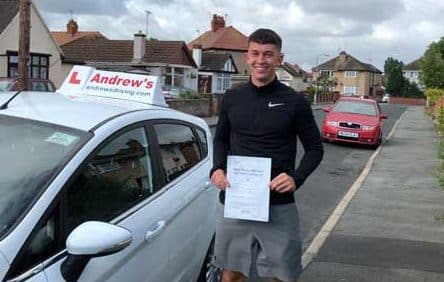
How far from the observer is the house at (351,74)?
436 ft

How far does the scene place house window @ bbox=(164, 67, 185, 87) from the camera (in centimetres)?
5500

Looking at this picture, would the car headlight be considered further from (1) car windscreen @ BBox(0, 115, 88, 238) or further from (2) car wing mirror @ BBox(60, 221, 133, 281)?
(2) car wing mirror @ BBox(60, 221, 133, 281)

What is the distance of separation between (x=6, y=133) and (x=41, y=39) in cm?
4102

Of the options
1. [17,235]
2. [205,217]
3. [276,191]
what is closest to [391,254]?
[205,217]

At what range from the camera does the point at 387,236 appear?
8.05 metres

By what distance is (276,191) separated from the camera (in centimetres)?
371

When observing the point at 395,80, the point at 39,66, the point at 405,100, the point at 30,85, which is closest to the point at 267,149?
the point at 30,85

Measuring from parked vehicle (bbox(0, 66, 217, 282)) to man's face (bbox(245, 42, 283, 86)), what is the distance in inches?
29.3

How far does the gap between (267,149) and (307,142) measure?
0.25 metres

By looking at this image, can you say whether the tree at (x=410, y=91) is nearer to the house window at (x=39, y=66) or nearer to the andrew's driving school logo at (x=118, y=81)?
the house window at (x=39, y=66)

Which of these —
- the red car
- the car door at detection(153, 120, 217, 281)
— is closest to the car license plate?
the red car

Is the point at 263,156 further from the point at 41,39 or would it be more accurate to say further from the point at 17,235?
the point at 41,39

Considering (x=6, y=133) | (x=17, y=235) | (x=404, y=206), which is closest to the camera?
(x=17, y=235)

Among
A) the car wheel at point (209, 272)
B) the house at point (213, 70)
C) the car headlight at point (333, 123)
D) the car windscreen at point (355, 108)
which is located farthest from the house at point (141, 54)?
the car wheel at point (209, 272)
